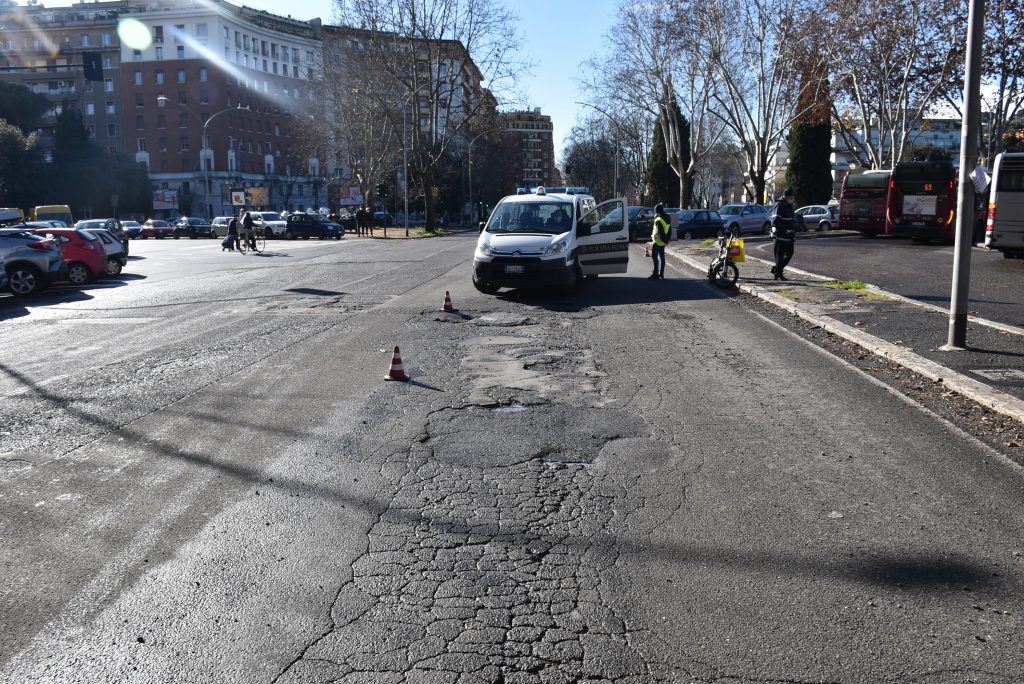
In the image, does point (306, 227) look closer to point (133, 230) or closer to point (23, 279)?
point (133, 230)

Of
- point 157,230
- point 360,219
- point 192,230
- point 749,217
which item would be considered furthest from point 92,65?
point 157,230

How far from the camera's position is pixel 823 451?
592 cm

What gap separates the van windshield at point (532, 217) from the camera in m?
17.2

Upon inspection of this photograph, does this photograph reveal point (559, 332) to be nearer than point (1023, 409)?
No

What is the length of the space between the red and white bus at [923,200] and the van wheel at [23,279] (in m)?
30.0

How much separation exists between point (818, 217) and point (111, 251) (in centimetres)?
3740

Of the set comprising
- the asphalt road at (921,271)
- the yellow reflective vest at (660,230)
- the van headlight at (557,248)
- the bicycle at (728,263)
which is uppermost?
the yellow reflective vest at (660,230)

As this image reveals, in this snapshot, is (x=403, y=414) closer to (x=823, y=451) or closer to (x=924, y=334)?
(x=823, y=451)

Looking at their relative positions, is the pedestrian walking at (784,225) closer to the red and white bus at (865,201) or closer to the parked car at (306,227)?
the red and white bus at (865,201)

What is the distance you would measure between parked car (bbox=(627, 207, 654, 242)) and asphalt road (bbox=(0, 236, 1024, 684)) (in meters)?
33.3

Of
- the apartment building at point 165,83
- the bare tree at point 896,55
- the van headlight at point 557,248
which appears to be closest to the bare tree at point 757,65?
the bare tree at point 896,55

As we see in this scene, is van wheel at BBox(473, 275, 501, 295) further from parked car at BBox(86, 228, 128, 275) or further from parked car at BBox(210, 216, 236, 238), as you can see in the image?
parked car at BBox(210, 216, 236, 238)

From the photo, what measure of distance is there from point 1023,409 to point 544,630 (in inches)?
199

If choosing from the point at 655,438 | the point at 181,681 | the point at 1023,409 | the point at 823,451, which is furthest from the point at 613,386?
the point at 181,681
